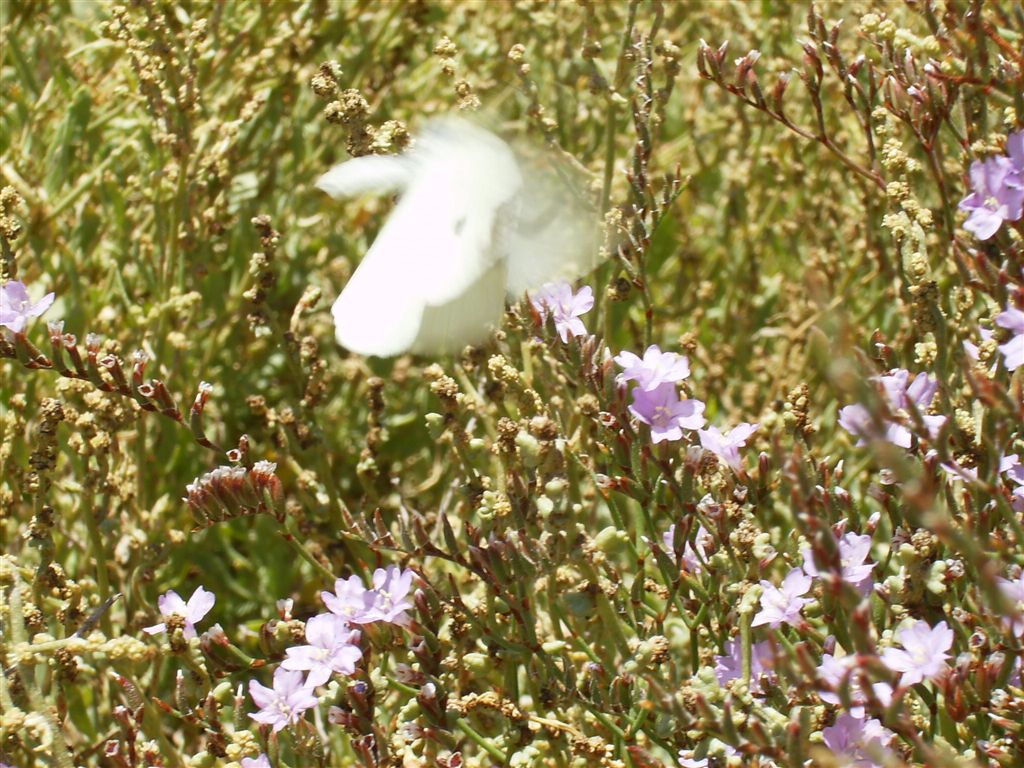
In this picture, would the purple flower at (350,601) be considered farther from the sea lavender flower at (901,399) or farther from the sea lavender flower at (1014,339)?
the sea lavender flower at (1014,339)

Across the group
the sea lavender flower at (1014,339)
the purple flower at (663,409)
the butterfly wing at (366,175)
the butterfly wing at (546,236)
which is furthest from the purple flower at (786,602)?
the butterfly wing at (366,175)

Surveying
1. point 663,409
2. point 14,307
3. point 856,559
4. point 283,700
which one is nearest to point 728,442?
point 663,409

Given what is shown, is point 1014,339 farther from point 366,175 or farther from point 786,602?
point 366,175

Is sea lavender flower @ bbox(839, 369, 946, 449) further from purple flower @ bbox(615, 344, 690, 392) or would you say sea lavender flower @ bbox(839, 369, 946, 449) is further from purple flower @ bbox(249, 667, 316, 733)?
purple flower @ bbox(249, 667, 316, 733)

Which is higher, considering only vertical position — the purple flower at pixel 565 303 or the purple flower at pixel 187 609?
the purple flower at pixel 565 303

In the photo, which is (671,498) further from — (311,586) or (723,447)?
(311,586)
